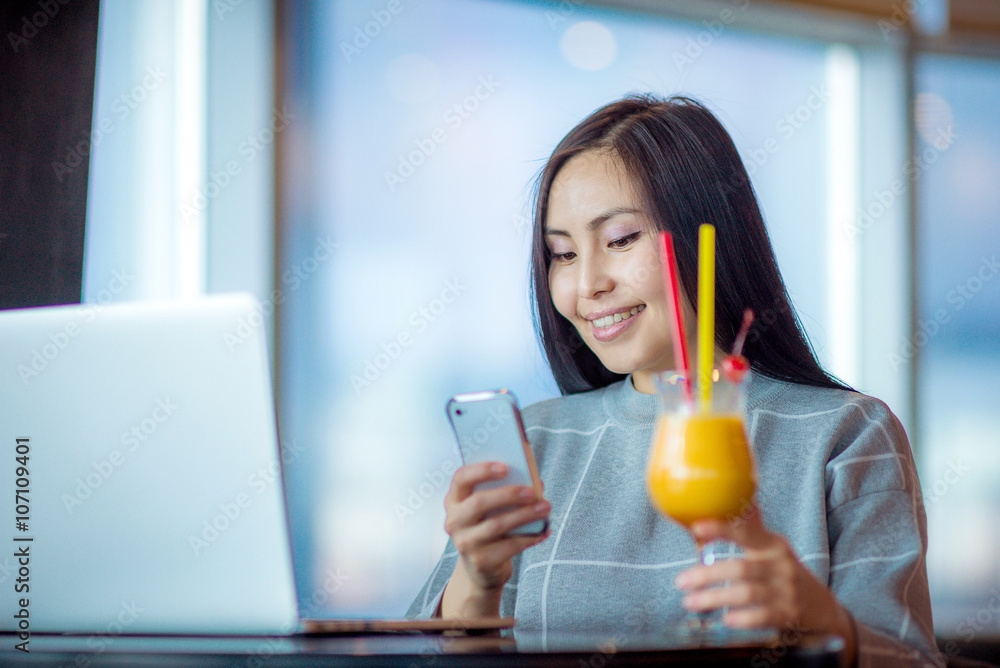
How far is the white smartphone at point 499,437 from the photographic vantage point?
3.44ft

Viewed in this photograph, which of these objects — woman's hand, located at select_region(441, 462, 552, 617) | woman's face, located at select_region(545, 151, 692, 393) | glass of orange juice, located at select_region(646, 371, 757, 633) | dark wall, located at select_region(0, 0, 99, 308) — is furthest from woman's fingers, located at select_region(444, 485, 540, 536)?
dark wall, located at select_region(0, 0, 99, 308)

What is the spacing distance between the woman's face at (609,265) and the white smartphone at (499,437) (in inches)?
17.1

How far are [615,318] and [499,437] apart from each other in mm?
477

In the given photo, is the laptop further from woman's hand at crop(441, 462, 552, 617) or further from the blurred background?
the blurred background

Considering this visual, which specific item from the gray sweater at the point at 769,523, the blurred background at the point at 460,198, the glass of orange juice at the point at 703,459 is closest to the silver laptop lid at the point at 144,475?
the glass of orange juice at the point at 703,459

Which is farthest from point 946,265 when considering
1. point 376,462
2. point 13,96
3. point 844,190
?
point 13,96

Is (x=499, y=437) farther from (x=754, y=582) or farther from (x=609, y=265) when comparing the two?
(x=609, y=265)

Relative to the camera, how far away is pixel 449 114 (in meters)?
2.96

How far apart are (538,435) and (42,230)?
3.08ft

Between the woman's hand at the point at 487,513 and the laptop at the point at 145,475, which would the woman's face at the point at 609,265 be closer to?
the woman's hand at the point at 487,513

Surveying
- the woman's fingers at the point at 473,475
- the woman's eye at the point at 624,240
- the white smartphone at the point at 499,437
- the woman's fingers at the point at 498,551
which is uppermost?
the woman's eye at the point at 624,240

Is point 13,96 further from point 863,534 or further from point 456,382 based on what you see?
point 456,382

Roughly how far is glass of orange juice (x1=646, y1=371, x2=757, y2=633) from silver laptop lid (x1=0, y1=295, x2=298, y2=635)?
0.39 m

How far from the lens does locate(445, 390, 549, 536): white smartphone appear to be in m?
1.05
